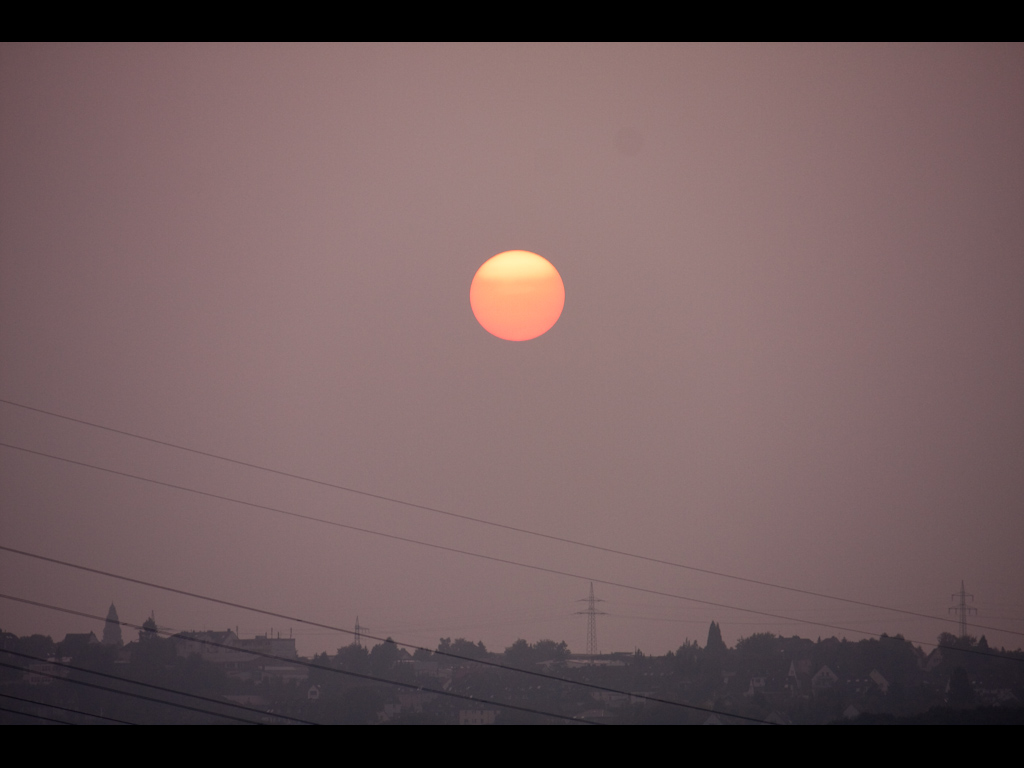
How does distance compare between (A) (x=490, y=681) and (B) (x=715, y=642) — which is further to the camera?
(A) (x=490, y=681)

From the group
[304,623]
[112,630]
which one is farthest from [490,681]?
Answer: [112,630]

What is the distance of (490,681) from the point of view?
148 ft

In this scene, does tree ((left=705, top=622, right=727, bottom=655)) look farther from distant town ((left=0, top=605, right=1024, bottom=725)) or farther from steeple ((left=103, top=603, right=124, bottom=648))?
steeple ((left=103, top=603, right=124, bottom=648))

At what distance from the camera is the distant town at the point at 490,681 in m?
37.1

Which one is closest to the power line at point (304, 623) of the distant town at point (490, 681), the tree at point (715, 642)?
the distant town at point (490, 681)

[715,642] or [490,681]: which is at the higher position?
[715,642]

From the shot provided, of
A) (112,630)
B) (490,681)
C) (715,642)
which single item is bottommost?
(490,681)

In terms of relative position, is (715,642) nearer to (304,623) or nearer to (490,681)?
(490,681)

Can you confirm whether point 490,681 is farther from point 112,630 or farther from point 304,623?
point 112,630

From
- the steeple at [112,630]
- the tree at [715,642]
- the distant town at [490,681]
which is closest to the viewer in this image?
the distant town at [490,681]

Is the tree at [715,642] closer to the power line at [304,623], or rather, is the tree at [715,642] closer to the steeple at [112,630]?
the power line at [304,623]

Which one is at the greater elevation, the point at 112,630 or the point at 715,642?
the point at 715,642
